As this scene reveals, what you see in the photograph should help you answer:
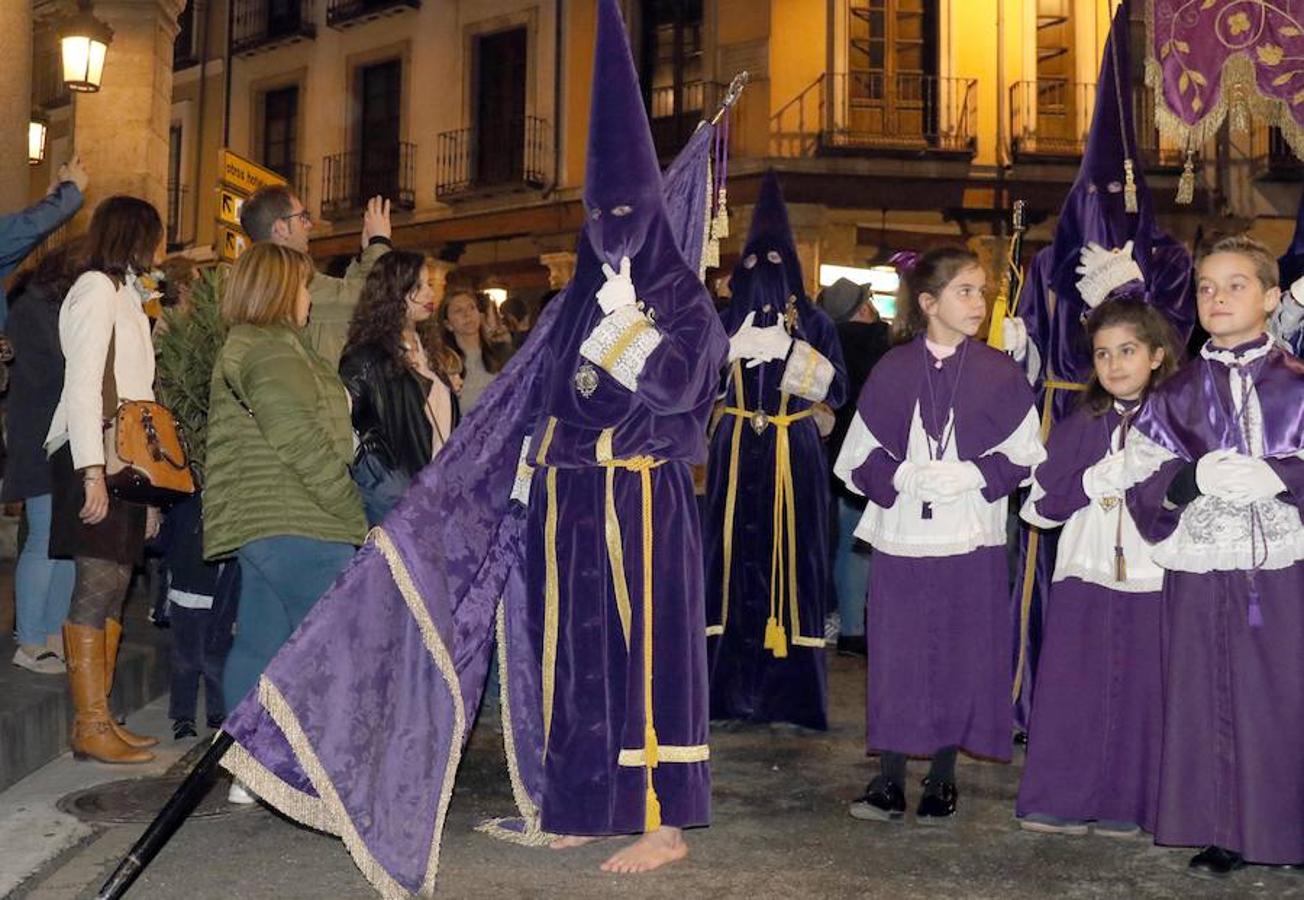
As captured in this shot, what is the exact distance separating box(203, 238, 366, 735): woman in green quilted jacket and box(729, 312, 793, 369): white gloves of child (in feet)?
6.92

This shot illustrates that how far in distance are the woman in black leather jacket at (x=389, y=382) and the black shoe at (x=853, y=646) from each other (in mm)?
3584

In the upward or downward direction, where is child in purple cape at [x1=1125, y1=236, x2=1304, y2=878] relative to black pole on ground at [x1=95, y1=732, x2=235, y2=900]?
upward

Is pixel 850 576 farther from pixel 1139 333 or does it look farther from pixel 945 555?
pixel 1139 333

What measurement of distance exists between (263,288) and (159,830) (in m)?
1.93

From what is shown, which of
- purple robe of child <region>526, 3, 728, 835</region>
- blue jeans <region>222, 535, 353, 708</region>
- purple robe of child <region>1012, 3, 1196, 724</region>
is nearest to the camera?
purple robe of child <region>526, 3, 728, 835</region>

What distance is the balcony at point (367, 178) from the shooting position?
76.1ft

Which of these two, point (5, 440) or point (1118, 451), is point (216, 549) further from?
point (1118, 451)

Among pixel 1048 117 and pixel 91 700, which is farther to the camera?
pixel 1048 117

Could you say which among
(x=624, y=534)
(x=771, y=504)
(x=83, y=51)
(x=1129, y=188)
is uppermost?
(x=83, y=51)

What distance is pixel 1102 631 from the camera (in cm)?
461

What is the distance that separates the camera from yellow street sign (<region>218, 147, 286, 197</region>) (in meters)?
8.96

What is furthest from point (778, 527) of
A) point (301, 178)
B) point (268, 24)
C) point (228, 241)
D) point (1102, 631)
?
point (268, 24)

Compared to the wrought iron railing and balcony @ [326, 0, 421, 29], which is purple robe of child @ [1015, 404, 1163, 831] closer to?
the wrought iron railing

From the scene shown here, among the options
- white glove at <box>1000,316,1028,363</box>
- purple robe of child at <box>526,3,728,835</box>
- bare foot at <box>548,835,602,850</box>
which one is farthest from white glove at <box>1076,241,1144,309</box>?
bare foot at <box>548,835,602,850</box>
